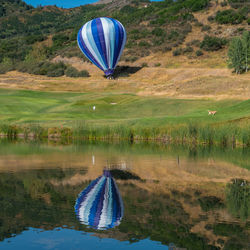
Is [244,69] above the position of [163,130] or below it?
above

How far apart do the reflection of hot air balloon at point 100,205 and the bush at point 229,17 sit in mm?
97668

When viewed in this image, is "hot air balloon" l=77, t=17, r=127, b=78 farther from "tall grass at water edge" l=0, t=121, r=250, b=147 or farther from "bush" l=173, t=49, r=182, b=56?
"tall grass at water edge" l=0, t=121, r=250, b=147

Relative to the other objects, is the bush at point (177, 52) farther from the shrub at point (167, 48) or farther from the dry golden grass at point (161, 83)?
the dry golden grass at point (161, 83)

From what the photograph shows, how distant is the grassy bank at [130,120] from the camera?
1495 inches

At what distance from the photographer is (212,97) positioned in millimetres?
61250

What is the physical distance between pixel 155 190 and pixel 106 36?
6243 centimetres

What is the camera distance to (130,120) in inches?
1783

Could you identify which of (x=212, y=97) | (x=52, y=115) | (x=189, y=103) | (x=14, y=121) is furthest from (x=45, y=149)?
(x=212, y=97)

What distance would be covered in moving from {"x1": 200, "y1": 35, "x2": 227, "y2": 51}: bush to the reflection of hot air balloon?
87061mm

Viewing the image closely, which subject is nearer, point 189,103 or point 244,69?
point 189,103

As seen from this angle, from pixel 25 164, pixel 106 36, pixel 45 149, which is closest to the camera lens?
pixel 25 164

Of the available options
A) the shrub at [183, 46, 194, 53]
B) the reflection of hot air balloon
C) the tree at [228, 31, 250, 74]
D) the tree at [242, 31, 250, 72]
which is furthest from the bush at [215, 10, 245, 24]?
the reflection of hot air balloon

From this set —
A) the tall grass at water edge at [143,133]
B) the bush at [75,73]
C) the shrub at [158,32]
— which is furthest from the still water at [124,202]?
the shrub at [158,32]

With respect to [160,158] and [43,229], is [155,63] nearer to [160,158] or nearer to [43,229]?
[160,158]
